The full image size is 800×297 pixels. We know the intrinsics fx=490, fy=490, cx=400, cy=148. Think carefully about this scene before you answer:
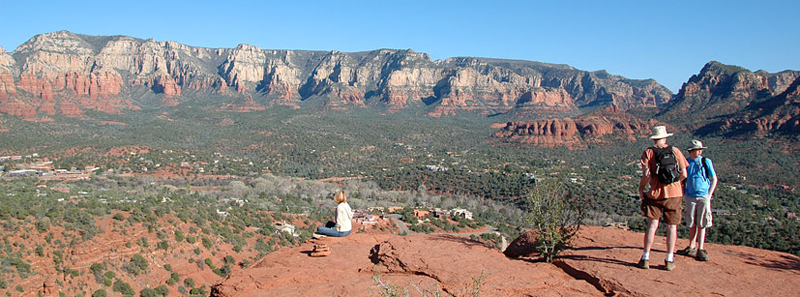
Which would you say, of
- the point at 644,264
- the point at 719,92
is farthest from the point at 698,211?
the point at 719,92

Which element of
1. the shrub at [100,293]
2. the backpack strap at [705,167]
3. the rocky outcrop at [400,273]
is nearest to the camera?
the rocky outcrop at [400,273]

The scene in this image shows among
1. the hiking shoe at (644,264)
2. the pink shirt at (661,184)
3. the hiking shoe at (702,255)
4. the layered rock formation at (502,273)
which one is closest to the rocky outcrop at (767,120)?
the hiking shoe at (702,255)

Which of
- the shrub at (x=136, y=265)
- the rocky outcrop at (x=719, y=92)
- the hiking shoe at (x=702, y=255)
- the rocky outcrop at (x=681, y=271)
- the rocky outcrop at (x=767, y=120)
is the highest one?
the rocky outcrop at (x=719, y=92)

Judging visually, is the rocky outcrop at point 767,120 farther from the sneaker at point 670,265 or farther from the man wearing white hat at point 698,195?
the sneaker at point 670,265

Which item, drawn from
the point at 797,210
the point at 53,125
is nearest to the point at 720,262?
→ the point at 797,210

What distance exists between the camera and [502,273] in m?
7.93

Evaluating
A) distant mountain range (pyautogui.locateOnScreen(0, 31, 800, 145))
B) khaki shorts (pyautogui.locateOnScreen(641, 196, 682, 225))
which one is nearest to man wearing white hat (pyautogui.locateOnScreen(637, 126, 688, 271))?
khaki shorts (pyautogui.locateOnScreen(641, 196, 682, 225))

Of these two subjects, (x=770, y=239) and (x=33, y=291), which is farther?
(x=770, y=239)

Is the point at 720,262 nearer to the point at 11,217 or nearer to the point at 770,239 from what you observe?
the point at 770,239

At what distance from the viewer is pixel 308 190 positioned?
187 feet

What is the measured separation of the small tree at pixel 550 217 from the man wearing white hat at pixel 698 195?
1886mm

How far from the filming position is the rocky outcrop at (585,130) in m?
98.6

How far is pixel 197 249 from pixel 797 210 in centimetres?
4766

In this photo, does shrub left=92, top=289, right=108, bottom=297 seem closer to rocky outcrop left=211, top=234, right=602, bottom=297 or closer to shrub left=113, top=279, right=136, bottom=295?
shrub left=113, top=279, right=136, bottom=295
